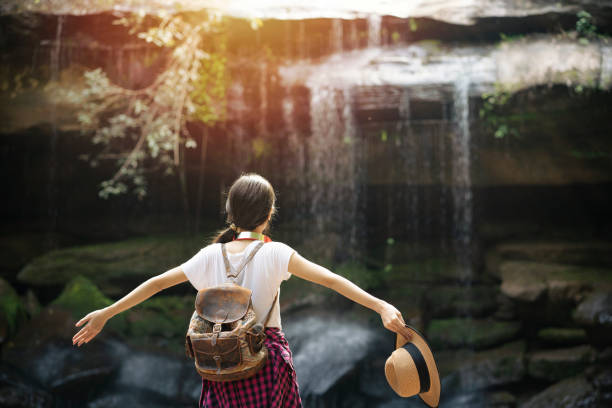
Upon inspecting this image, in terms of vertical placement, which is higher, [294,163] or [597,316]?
[294,163]

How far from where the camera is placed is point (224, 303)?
1.91 metres

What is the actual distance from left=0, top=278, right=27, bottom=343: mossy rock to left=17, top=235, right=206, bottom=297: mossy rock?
2.32 feet

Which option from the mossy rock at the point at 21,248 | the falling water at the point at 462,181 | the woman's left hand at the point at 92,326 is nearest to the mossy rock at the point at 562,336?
the falling water at the point at 462,181

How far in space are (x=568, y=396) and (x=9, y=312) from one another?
6432 millimetres

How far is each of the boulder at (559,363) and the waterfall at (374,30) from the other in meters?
4.17

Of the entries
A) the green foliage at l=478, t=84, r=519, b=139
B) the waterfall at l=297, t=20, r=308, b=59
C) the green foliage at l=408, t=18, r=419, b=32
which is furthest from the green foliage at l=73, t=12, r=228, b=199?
the green foliage at l=478, t=84, r=519, b=139

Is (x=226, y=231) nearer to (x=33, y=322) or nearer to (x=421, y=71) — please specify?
(x=421, y=71)

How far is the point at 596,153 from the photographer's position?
21.1 ft

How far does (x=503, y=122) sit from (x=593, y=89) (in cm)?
102

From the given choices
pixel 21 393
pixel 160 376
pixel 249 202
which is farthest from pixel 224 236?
pixel 21 393

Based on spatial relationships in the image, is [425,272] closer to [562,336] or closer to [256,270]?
[562,336]

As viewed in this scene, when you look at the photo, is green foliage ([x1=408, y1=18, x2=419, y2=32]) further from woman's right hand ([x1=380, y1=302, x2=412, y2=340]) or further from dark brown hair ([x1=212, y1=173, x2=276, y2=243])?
woman's right hand ([x1=380, y1=302, x2=412, y2=340])

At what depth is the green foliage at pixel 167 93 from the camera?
6.21m

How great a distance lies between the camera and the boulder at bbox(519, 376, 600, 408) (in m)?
5.15
